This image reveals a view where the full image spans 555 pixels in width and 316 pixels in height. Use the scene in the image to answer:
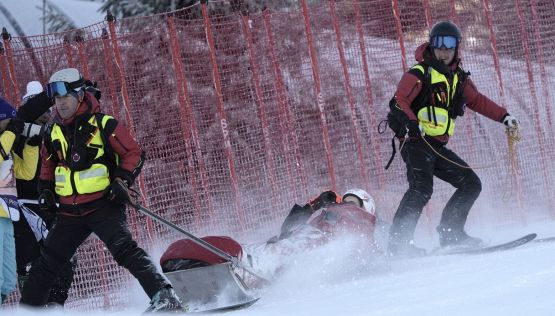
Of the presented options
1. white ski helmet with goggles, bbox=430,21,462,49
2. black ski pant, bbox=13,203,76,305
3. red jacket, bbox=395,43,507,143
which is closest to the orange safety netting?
black ski pant, bbox=13,203,76,305

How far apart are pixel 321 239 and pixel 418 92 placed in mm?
1393

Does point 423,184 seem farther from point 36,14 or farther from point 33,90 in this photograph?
point 36,14

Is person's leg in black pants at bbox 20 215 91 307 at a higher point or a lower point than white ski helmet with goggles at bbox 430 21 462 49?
lower

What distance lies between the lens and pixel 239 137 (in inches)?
356

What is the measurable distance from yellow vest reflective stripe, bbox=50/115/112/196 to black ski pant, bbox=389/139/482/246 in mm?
2595

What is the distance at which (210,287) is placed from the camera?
5859mm

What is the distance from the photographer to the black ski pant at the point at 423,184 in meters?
7.34

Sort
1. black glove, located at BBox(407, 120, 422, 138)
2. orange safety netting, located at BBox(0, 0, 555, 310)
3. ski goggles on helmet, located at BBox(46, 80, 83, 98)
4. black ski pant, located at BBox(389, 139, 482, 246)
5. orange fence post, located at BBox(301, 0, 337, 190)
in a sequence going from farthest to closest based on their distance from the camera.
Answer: orange fence post, located at BBox(301, 0, 337, 190), orange safety netting, located at BBox(0, 0, 555, 310), black ski pant, located at BBox(389, 139, 482, 246), black glove, located at BBox(407, 120, 422, 138), ski goggles on helmet, located at BBox(46, 80, 83, 98)

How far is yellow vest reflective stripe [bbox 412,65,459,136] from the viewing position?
7.25m

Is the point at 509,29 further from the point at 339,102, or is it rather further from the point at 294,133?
the point at 294,133

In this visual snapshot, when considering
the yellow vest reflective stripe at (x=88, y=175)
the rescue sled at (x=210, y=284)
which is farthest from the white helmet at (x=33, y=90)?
the rescue sled at (x=210, y=284)

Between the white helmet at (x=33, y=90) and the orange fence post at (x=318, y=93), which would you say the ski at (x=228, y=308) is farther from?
the orange fence post at (x=318, y=93)

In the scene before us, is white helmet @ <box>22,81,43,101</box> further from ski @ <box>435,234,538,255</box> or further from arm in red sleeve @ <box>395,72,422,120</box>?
ski @ <box>435,234,538,255</box>

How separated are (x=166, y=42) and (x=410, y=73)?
2.63 metres
